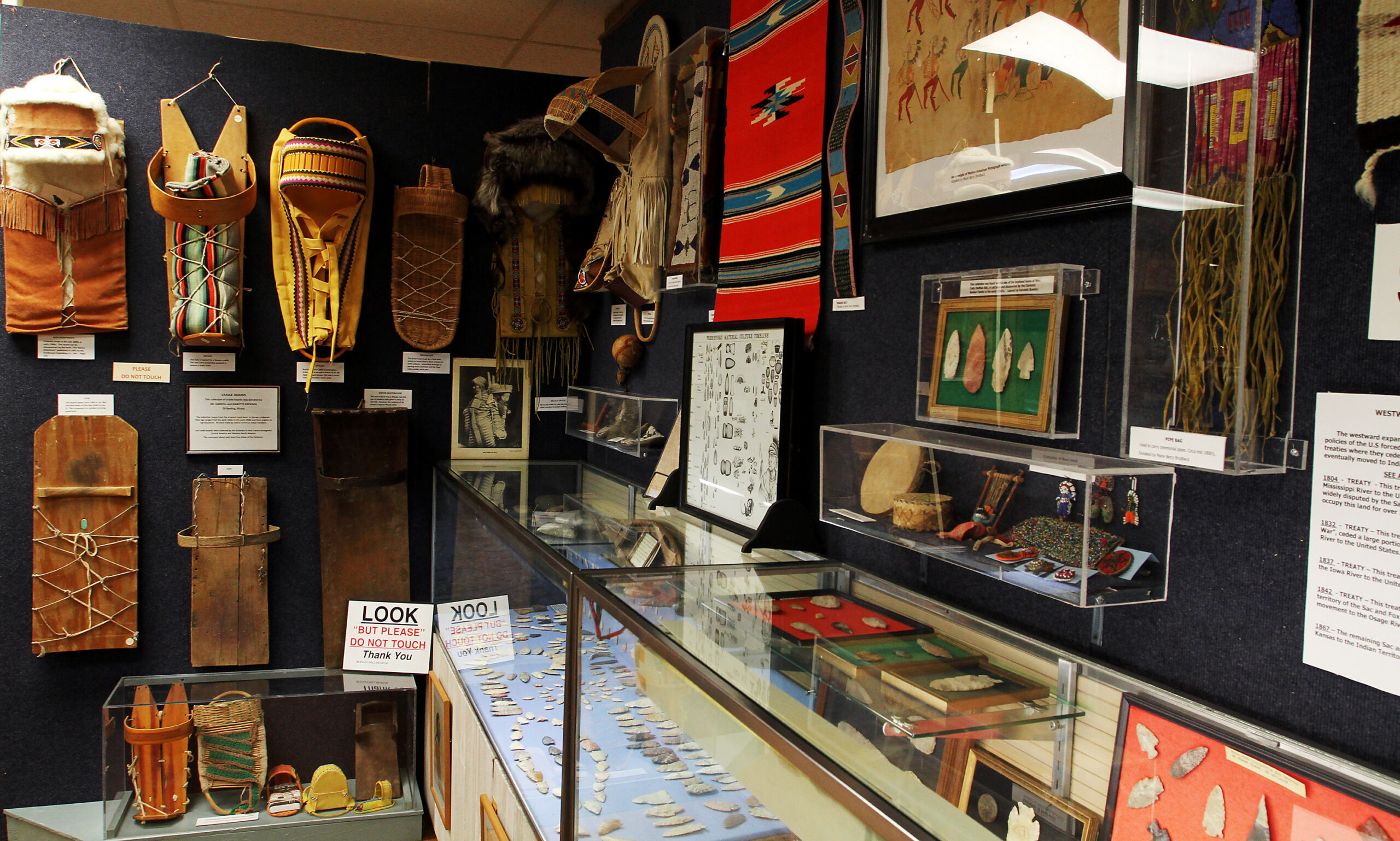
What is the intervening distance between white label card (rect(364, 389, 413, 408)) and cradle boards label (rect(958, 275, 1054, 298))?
2625 millimetres

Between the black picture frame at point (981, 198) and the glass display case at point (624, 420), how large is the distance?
994 mm

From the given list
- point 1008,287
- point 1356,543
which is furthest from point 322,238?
point 1356,543

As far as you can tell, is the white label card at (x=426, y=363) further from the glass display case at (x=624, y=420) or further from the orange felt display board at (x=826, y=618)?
the orange felt display board at (x=826, y=618)

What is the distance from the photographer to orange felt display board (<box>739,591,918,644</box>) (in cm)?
137

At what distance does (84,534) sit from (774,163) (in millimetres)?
2741

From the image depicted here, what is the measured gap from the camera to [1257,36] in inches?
38.3

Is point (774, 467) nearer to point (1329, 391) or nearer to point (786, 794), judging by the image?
point (786, 794)

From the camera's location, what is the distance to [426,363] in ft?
11.6

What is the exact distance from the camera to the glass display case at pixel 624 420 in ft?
8.65

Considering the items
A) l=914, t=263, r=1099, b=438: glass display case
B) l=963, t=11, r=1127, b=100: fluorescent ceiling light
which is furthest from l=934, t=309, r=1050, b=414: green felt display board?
l=963, t=11, r=1127, b=100: fluorescent ceiling light

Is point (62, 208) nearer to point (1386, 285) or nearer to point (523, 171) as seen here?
point (523, 171)

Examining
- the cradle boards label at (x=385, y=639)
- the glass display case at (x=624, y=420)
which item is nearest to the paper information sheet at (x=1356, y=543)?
the glass display case at (x=624, y=420)

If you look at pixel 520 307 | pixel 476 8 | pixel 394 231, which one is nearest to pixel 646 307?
pixel 520 307

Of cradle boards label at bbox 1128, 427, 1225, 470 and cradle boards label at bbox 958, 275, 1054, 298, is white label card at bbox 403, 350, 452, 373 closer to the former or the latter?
cradle boards label at bbox 958, 275, 1054, 298
